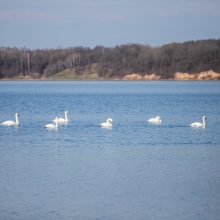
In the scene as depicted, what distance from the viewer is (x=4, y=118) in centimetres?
4297

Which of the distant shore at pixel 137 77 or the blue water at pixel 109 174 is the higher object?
the blue water at pixel 109 174

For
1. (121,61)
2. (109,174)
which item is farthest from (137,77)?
(109,174)

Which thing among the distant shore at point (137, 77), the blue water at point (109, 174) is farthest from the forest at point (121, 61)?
the blue water at point (109, 174)

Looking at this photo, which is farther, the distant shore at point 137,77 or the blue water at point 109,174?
the distant shore at point 137,77

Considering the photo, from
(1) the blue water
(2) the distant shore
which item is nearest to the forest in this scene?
(2) the distant shore

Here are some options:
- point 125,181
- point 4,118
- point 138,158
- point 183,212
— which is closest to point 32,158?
point 138,158

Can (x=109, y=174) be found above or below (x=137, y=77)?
above

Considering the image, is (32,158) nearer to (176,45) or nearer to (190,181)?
(190,181)

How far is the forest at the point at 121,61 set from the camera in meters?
145

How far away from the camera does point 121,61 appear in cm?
15612

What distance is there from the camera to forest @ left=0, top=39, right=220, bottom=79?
14462cm

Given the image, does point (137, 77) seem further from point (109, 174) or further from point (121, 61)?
point (109, 174)

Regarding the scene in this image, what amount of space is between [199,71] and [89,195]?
413ft

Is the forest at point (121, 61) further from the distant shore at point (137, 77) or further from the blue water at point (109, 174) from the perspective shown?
the blue water at point (109, 174)
